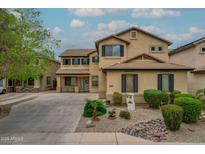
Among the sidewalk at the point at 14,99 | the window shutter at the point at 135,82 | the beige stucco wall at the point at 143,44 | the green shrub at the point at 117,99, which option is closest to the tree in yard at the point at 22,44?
the green shrub at the point at 117,99

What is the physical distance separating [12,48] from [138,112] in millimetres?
7335

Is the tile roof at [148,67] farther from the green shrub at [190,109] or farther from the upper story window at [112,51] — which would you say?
the green shrub at [190,109]

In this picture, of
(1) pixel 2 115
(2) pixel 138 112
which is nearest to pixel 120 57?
(2) pixel 138 112

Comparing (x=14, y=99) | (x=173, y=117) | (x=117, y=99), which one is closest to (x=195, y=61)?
(x=117, y=99)

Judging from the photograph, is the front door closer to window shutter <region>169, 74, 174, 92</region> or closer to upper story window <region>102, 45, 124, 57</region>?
upper story window <region>102, 45, 124, 57</region>

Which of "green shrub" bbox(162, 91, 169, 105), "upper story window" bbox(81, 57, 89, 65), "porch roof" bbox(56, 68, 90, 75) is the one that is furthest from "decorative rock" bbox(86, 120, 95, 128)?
"upper story window" bbox(81, 57, 89, 65)

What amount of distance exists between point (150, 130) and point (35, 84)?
21764 mm

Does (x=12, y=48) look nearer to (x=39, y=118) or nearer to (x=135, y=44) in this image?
(x=39, y=118)

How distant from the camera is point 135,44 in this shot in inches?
832

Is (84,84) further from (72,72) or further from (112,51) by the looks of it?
(112,51)

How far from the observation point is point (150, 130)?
370 inches

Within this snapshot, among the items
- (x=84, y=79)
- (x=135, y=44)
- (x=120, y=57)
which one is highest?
(x=135, y=44)

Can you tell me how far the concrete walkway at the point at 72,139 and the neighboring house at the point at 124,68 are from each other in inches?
247

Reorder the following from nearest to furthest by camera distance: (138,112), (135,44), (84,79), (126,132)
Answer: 1. (126,132)
2. (138,112)
3. (135,44)
4. (84,79)
